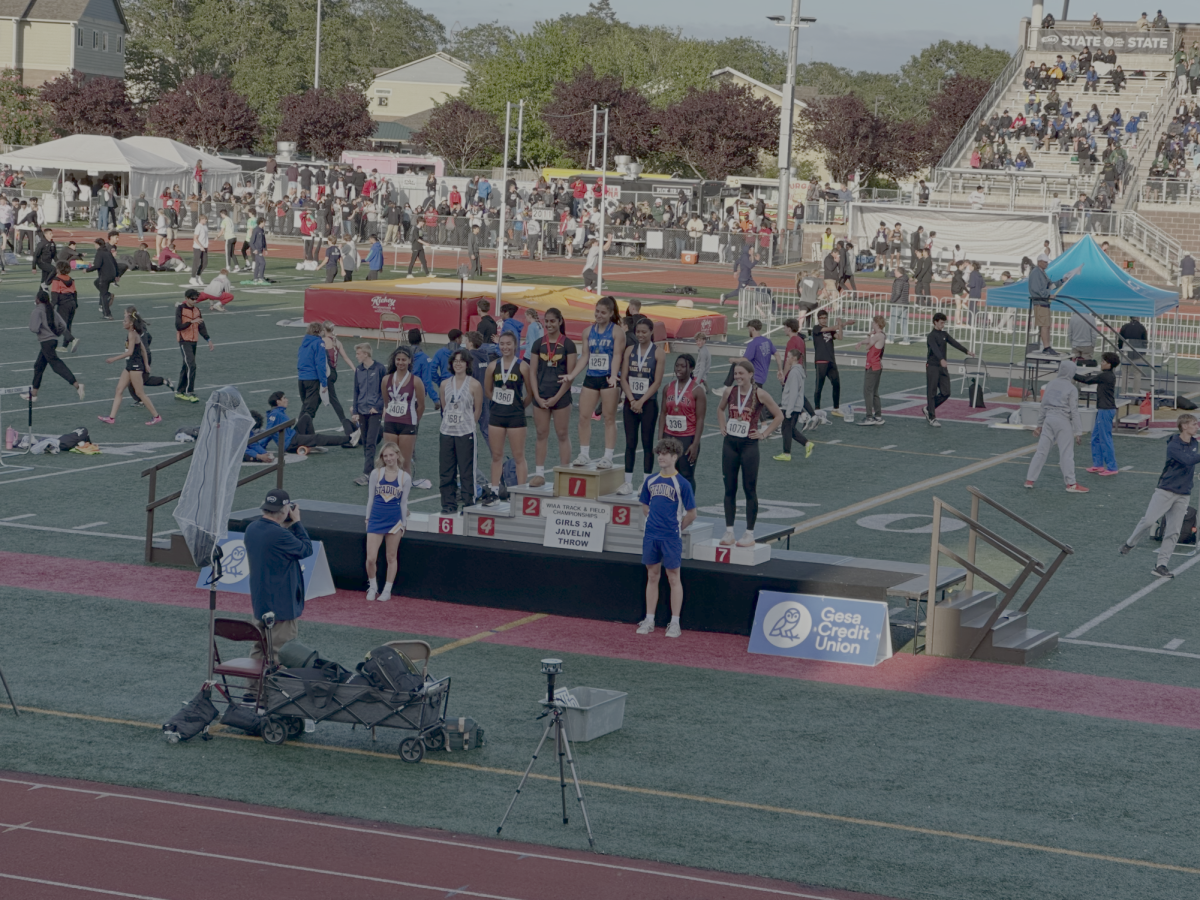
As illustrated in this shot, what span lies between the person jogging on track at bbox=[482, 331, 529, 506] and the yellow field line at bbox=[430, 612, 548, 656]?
169cm

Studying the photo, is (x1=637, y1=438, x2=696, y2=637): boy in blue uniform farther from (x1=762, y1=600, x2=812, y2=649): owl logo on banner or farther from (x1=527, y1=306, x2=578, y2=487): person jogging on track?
(x1=527, y1=306, x2=578, y2=487): person jogging on track

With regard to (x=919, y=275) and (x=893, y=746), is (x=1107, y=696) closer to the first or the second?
(x=893, y=746)

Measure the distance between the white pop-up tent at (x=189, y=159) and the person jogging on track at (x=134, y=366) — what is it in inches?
1300

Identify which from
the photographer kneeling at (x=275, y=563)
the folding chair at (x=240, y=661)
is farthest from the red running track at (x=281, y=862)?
the photographer kneeling at (x=275, y=563)

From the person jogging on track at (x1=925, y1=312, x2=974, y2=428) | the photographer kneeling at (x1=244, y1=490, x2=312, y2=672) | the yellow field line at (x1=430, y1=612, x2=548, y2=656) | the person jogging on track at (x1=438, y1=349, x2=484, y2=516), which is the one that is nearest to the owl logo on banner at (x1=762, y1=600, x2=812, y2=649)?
the yellow field line at (x1=430, y1=612, x2=548, y2=656)

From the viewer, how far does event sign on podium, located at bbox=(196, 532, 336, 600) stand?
48.2ft

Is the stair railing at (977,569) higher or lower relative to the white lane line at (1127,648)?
higher

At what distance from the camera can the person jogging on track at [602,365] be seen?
631 inches

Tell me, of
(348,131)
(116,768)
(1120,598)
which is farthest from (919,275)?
(348,131)

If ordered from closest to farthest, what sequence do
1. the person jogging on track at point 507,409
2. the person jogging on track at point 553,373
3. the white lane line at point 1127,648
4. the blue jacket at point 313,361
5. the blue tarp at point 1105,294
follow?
the white lane line at point 1127,648 < the person jogging on track at point 507,409 < the person jogging on track at point 553,373 < the blue jacket at point 313,361 < the blue tarp at point 1105,294

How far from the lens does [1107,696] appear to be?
40.4 feet

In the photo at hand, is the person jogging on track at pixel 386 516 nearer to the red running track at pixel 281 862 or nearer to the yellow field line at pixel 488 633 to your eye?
the yellow field line at pixel 488 633

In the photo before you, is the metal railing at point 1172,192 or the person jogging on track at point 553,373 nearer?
the person jogging on track at point 553,373

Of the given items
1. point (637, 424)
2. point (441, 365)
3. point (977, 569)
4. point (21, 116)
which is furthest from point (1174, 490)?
point (21, 116)
